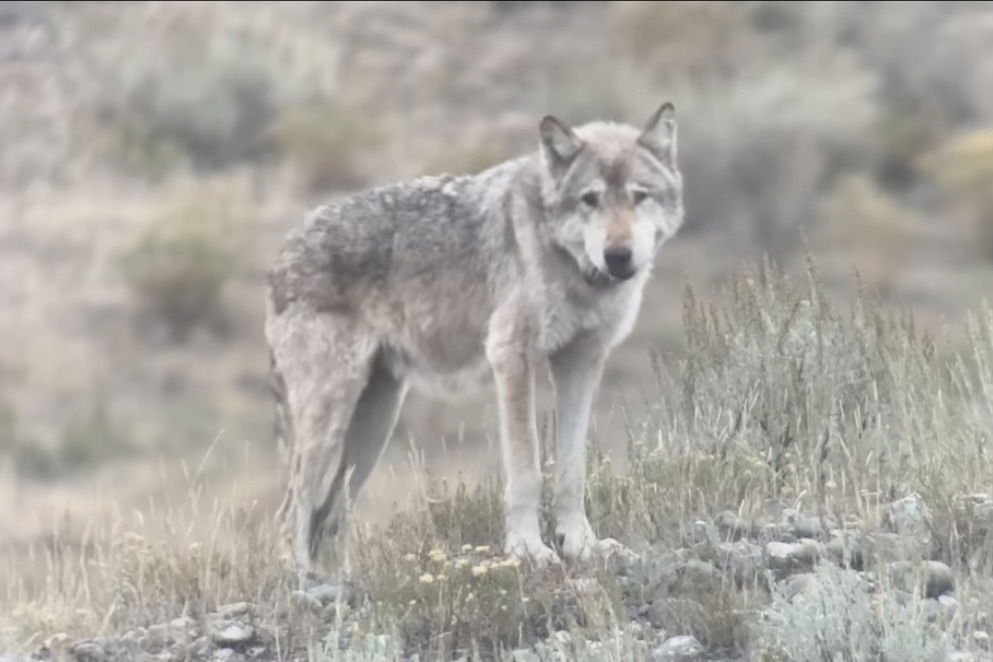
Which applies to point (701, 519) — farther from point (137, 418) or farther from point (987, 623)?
point (137, 418)

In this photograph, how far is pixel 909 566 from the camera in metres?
6.86

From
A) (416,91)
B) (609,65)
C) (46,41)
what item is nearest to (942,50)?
(609,65)

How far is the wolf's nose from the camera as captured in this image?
7723mm

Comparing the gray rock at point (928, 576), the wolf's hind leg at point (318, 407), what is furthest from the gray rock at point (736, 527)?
the wolf's hind leg at point (318, 407)

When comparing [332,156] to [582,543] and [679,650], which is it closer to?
[582,543]

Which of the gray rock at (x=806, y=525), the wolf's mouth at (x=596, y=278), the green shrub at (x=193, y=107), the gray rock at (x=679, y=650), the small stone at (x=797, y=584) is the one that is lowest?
the gray rock at (x=679, y=650)

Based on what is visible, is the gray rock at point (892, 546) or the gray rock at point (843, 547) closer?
the gray rock at point (892, 546)

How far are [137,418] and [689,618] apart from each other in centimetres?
1764

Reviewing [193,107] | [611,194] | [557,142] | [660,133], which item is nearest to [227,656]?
[611,194]

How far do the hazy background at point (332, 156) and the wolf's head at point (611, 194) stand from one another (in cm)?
1000

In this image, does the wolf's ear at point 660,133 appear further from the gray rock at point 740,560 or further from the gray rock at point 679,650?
the gray rock at point 679,650

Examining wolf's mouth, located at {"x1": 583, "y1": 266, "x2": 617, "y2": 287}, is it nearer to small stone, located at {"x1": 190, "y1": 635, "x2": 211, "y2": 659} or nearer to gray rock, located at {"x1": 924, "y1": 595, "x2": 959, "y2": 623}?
gray rock, located at {"x1": 924, "y1": 595, "x2": 959, "y2": 623}

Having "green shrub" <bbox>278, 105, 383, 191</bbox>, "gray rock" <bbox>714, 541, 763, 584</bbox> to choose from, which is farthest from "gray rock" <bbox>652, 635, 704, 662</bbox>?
"green shrub" <bbox>278, 105, 383, 191</bbox>

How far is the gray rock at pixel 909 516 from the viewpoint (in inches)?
287
